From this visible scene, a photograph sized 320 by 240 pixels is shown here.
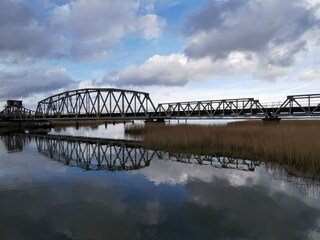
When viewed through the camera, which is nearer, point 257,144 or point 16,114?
point 257,144

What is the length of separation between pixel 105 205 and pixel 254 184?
23.3 feet

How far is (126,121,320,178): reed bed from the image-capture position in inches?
666

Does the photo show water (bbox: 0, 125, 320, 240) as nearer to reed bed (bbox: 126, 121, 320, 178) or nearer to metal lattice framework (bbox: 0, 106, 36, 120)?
reed bed (bbox: 126, 121, 320, 178)

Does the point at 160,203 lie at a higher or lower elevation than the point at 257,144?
lower

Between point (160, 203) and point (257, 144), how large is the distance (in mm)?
13648

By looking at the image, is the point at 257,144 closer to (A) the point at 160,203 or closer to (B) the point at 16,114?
(A) the point at 160,203

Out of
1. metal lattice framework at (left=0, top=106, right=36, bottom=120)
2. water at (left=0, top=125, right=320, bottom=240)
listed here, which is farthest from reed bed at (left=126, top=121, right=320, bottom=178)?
metal lattice framework at (left=0, top=106, right=36, bottom=120)

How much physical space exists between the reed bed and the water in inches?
64.1

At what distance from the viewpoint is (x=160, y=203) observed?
36.6ft

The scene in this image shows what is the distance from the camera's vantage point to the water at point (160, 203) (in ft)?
27.9

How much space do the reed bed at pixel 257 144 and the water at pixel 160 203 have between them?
64.1 inches

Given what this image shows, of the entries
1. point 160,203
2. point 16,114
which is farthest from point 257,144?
point 16,114

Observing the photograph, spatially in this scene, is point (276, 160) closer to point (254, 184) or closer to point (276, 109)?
point (254, 184)

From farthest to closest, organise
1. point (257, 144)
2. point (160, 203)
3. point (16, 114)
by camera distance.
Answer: point (16, 114) < point (257, 144) < point (160, 203)
